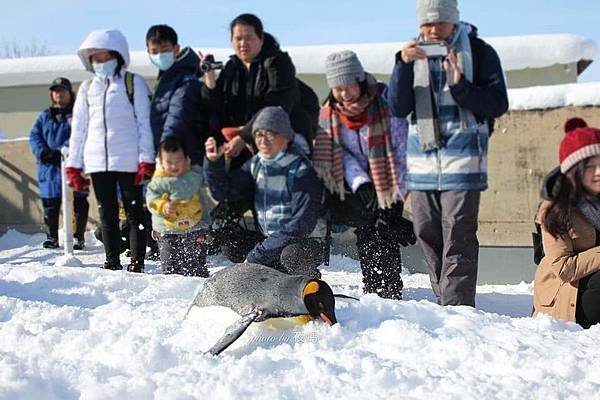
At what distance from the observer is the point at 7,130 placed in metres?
9.57

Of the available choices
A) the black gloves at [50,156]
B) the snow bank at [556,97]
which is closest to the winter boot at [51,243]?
the black gloves at [50,156]

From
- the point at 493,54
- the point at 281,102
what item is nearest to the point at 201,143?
the point at 281,102

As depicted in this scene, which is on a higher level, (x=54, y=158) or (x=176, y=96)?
(x=176, y=96)

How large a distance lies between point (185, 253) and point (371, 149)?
146 cm

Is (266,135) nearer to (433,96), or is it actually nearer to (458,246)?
(433,96)

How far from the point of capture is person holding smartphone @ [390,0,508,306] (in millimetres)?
4332

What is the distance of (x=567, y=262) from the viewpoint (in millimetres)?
3830

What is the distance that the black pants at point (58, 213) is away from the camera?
7.53m

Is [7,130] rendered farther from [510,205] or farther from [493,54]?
[493,54]

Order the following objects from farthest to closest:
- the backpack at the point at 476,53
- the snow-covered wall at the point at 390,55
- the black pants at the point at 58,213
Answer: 1. the snow-covered wall at the point at 390,55
2. the black pants at the point at 58,213
3. the backpack at the point at 476,53

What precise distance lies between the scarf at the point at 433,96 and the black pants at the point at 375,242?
59 cm

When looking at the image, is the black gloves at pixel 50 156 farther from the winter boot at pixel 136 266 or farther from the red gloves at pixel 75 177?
the winter boot at pixel 136 266

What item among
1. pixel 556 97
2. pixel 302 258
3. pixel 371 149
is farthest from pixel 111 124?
pixel 556 97

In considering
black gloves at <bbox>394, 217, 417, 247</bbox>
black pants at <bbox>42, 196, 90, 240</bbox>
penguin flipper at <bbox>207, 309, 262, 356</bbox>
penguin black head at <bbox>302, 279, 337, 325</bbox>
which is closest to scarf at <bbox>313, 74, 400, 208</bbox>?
black gloves at <bbox>394, 217, 417, 247</bbox>
